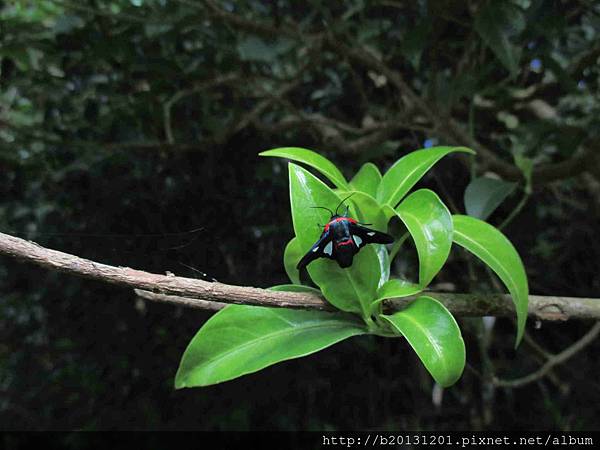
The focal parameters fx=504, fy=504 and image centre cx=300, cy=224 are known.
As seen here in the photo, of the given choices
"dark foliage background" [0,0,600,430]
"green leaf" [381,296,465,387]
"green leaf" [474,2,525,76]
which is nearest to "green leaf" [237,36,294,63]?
"dark foliage background" [0,0,600,430]

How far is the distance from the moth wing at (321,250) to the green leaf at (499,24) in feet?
2.38

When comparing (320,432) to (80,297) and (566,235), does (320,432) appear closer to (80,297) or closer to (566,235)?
(80,297)

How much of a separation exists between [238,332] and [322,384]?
3.80ft

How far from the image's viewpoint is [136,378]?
5.96 ft

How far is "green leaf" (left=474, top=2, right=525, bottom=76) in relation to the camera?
3.47 ft

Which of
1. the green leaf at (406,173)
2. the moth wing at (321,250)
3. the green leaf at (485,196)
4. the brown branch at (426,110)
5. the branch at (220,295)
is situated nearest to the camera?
the branch at (220,295)

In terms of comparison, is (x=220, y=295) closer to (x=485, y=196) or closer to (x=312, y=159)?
(x=312, y=159)

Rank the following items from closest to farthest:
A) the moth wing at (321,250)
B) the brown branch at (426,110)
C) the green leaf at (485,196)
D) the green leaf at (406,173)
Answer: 1. the moth wing at (321,250)
2. the green leaf at (406,173)
3. the green leaf at (485,196)
4. the brown branch at (426,110)

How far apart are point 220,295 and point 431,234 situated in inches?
9.6

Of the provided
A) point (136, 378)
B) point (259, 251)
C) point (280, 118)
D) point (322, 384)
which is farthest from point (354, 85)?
point (136, 378)

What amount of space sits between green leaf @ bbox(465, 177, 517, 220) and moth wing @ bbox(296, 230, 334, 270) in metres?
0.49

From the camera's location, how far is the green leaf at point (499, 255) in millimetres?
565

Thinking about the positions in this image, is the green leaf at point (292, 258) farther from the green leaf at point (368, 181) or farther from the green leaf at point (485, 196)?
the green leaf at point (485, 196)

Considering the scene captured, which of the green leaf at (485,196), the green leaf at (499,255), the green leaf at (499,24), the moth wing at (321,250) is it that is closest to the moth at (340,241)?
the moth wing at (321,250)
